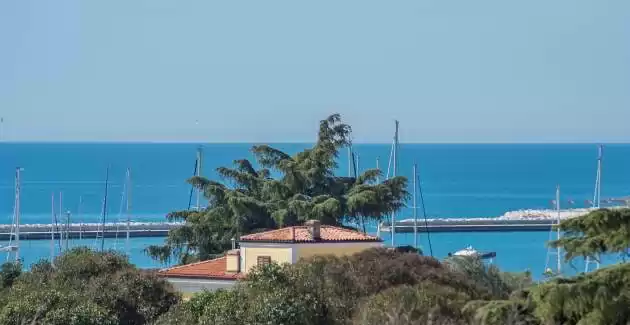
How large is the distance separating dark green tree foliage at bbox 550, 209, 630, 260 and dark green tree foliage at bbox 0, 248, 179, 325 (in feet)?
47.7

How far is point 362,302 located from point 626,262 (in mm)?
11745

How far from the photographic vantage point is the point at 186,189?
188 meters

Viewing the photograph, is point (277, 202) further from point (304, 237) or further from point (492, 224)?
point (492, 224)

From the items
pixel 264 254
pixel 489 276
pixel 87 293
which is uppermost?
pixel 264 254

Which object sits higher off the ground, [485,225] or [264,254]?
[264,254]

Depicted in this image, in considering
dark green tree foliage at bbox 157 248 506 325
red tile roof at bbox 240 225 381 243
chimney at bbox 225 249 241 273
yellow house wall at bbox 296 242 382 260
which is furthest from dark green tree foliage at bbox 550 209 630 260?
chimney at bbox 225 249 241 273

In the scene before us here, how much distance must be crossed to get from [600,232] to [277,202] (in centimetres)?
3858

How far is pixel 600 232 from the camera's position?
15047mm

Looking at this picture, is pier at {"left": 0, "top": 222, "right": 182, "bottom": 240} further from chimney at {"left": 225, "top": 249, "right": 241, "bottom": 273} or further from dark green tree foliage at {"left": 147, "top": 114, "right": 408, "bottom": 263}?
chimney at {"left": 225, "top": 249, "right": 241, "bottom": 273}

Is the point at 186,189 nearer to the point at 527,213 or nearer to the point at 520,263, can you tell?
the point at 527,213

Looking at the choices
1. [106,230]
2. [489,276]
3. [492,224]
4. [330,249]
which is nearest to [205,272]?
[330,249]

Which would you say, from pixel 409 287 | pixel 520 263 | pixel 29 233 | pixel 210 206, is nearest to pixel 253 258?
pixel 409 287

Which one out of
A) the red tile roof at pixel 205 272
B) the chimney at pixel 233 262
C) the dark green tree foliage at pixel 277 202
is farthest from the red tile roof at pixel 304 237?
the dark green tree foliage at pixel 277 202

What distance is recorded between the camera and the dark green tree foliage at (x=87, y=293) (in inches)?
1069
